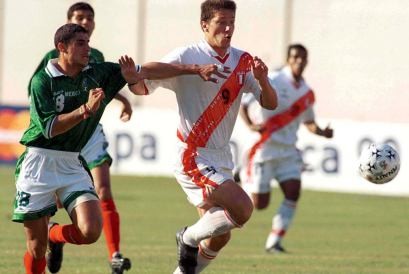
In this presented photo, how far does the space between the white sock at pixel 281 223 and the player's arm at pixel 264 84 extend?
186 inches

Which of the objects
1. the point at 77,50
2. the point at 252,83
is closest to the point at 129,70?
the point at 77,50

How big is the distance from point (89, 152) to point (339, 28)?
68.6ft

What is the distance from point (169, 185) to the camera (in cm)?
2642

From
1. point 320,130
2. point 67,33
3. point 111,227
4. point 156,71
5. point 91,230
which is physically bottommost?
point 111,227

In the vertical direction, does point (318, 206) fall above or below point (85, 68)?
below

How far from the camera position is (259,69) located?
10.0 metres

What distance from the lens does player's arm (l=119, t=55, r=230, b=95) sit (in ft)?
32.4

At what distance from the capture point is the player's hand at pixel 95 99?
9195mm

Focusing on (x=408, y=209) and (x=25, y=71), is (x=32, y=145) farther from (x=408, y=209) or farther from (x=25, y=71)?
→ (x=25, y=71)

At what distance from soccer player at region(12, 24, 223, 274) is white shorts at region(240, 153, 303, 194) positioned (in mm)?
5771

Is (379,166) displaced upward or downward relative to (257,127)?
upward

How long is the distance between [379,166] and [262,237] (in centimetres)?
519

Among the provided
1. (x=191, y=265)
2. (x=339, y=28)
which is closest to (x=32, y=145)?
(x=191, y=265)

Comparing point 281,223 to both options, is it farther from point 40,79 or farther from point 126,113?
point 40,79
